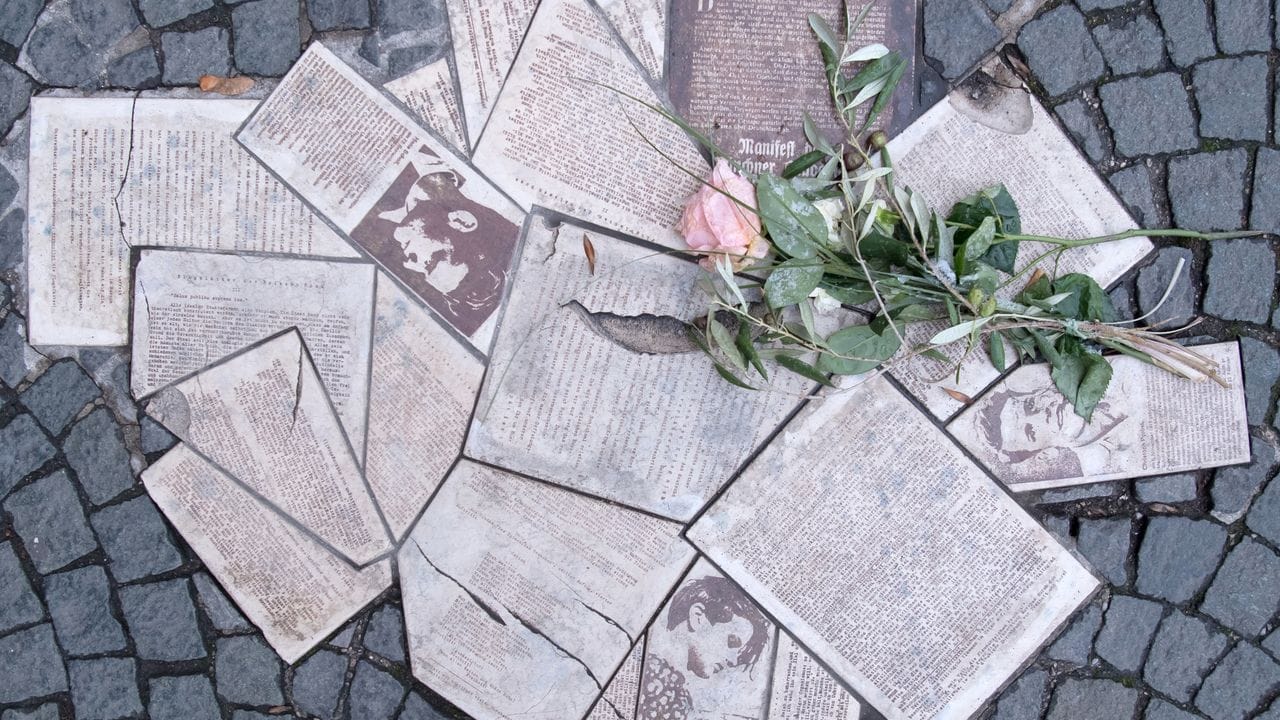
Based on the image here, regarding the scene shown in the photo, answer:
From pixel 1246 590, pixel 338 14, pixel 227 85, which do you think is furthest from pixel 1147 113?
pixel 227 85

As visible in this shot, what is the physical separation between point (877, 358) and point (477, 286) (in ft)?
3.89

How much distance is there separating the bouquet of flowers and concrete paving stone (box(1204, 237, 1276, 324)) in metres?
0.09

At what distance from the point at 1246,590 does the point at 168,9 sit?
12.2 ft

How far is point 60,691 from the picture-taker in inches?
93.9

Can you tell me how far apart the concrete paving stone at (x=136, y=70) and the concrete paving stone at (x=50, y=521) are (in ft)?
3.86

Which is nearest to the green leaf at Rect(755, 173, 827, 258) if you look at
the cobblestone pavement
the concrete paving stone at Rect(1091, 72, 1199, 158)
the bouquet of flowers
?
the bouquet of flowers

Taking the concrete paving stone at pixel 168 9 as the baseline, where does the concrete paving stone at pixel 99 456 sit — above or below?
below

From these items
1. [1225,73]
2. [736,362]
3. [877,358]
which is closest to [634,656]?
[736,362]

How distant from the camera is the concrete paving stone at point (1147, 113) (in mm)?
2398

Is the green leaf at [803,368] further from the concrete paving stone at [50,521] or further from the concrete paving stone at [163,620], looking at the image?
the concrete paving stone at [50,521]

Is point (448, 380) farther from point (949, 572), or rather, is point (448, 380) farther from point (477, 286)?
point (949, 572)

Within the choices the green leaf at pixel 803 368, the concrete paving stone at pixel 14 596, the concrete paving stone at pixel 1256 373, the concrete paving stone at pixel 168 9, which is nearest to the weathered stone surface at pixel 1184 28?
the concrete paving stone at pixel 1256 373

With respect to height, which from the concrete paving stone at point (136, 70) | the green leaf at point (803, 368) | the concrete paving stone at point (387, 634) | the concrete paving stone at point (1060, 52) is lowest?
the concrete paving stone at point (387, 634)

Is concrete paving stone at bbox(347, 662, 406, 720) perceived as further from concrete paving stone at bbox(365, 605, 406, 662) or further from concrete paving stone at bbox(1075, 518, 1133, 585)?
concrete paving stone at bbox(1075, 518, 1133, 585)
